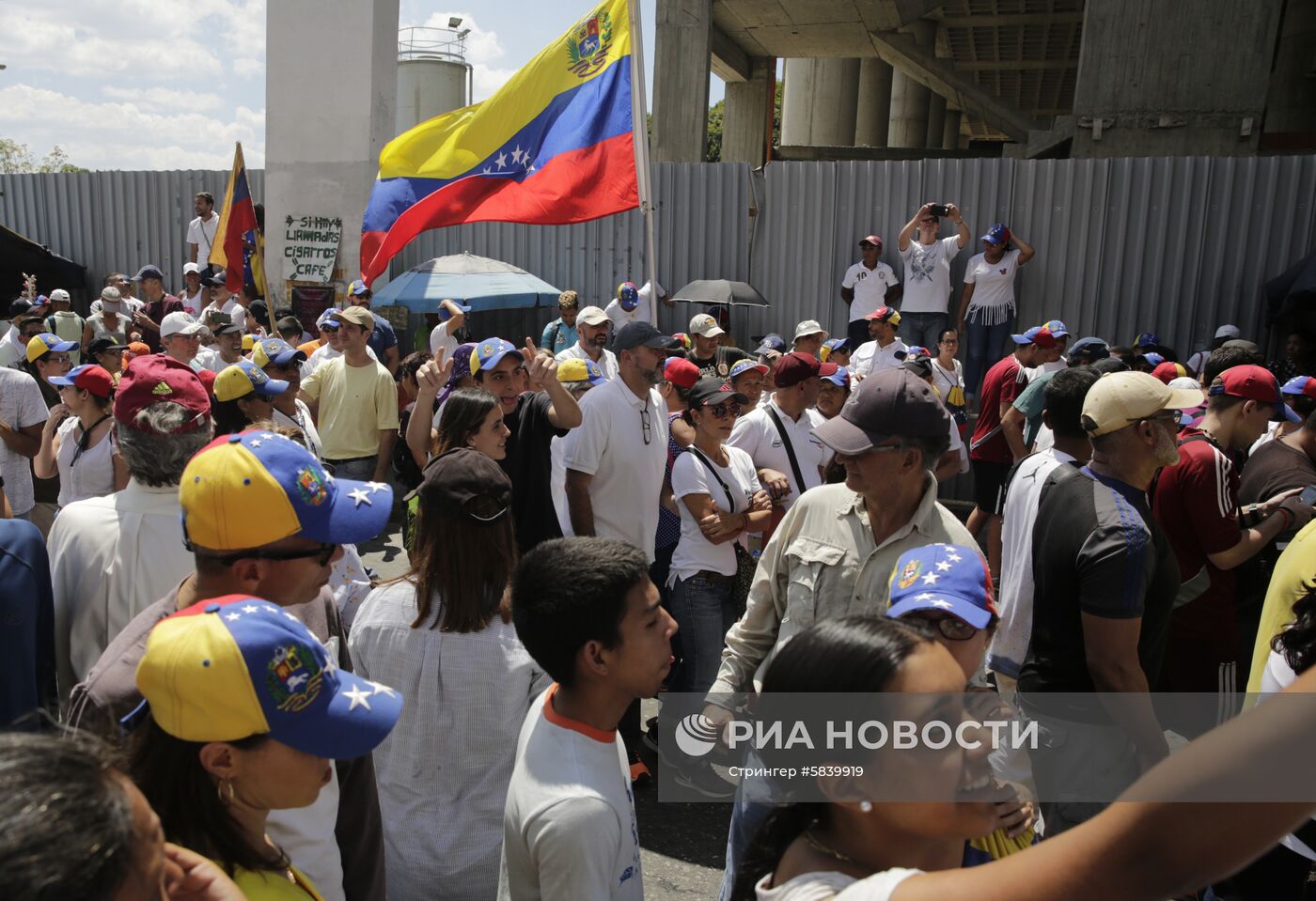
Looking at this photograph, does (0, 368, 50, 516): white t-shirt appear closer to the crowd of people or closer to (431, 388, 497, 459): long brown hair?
the crowd of people

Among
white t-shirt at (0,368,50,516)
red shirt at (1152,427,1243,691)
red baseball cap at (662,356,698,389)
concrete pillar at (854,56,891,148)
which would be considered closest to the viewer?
red shirt at (1152,427,1243,691)

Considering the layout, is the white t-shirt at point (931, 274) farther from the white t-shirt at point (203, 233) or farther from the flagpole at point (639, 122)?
the white t-shirt at point (203, 233)

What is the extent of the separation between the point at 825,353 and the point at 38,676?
7.85 meters

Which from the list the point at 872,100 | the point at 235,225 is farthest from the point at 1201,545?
the point at 872,100

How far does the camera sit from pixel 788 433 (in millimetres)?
5344

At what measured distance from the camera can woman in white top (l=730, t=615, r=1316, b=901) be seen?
Result: 907 millimetres

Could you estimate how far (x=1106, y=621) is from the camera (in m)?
2.81

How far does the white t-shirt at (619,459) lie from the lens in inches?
186

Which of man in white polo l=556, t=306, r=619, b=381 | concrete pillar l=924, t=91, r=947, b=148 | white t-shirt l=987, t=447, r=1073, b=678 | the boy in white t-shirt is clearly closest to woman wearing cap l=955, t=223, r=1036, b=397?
man in white polo l=556, t=306, r=619, b=381

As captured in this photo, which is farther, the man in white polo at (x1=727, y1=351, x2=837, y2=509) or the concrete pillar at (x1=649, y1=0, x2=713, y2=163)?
the concrete pillar at (x1=649, y1=0, x2=713, y2=163)

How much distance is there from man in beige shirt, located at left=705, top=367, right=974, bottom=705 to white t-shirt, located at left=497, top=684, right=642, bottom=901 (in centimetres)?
92

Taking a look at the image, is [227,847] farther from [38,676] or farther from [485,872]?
[38,676]

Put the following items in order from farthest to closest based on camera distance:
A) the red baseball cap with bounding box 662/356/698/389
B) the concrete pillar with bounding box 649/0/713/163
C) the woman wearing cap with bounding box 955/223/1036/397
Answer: the concrete pillar with bounding box 649/0/713/163, the woman wearing cap with bounding box 955/223/1036/397, the red baseball cap with bounding box 662/356/698/389

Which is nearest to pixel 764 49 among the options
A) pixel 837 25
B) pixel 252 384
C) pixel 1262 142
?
pixel 837 25
